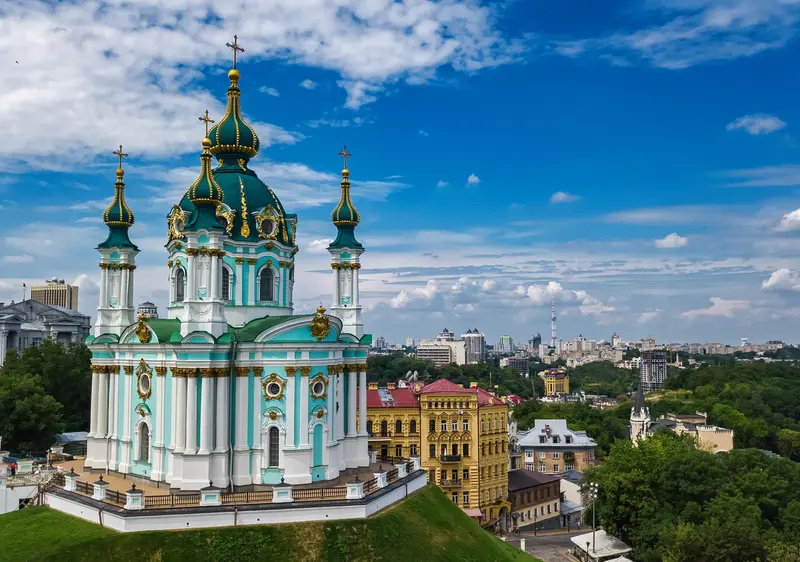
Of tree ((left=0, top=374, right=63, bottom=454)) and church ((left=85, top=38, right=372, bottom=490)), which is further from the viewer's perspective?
tree ((left=0, top=374, right=63, bottom=454))

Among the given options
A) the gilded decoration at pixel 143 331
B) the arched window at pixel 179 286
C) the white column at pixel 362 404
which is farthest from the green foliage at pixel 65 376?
the white column at pixel 362 404

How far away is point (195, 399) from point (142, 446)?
3933 mm

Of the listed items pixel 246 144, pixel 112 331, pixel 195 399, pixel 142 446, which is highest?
pixel 246 144

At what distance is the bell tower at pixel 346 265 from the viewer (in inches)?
1088

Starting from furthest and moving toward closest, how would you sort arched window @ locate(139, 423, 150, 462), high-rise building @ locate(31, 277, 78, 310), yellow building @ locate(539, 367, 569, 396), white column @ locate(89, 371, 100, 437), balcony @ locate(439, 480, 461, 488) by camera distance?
yellow building @ locate(539, 367, 569, 396)
high-rise building @ locate(31, 277, 78, 310)
balcony @ locate(439, 480, 461, 488)
white column @ locate(89, 371, 100, 437)
arched window @ locate(139, 423, 150, 462)

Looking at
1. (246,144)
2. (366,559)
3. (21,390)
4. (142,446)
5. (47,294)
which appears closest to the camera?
(366,559)

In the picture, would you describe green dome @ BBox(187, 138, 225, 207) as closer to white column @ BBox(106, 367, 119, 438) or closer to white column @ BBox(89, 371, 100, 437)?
white column @ BBox(106, 367, 119, 438)

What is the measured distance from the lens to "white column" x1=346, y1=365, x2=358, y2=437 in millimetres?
26344

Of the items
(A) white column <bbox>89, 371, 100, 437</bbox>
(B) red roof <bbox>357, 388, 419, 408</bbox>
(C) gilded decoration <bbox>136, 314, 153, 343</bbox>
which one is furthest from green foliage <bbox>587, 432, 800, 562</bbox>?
(A) white column <bbox>89, 371, 100, 437</bbox>

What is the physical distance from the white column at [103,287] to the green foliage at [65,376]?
17160 millimetres

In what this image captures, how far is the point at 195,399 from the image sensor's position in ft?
73.9

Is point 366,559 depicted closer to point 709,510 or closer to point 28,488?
point 28,488

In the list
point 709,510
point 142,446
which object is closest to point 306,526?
point 142,446

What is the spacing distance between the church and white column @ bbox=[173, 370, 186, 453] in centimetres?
3
